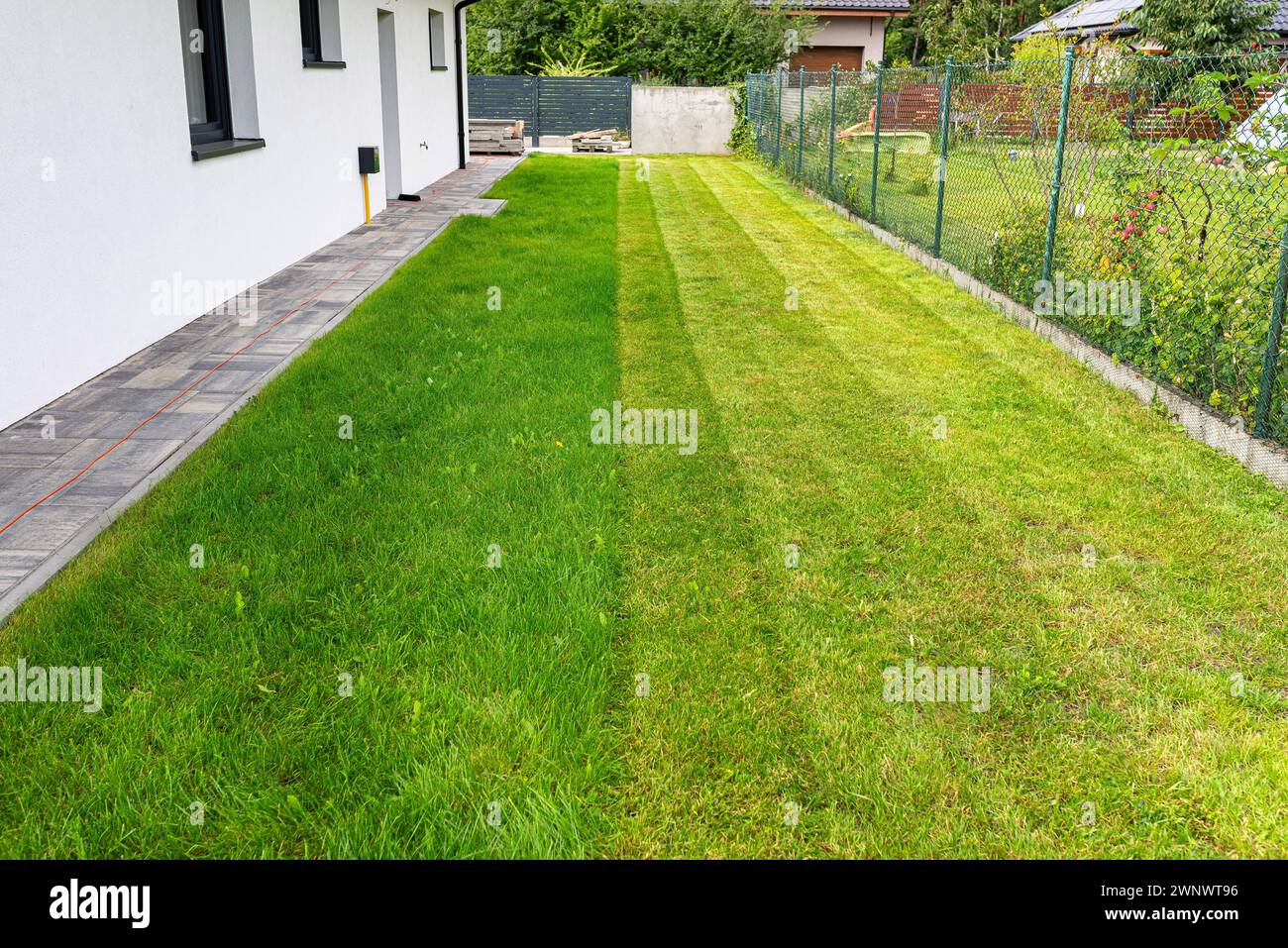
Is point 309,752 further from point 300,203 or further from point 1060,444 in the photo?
point 300,203

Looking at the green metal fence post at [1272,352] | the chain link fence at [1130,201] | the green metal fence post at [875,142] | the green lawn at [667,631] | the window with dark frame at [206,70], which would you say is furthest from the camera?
the green metal fence post at [875,142]

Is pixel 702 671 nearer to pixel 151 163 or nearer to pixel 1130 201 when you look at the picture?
Answer: pixel 1130 201

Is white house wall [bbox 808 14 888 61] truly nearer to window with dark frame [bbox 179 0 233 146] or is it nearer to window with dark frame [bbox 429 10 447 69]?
window with dark frame [bbox 429 10 447 69]

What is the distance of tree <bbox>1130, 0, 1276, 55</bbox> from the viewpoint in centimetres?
2478

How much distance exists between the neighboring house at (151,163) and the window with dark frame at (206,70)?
2 centimetres

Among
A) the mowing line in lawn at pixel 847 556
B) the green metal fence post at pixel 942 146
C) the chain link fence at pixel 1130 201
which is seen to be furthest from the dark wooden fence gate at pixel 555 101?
the mowing line in lawn at pixel 847 556

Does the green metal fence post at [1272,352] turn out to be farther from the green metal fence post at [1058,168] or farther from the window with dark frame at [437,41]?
the window with dark frame at [437,41]

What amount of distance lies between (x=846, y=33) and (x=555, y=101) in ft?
37.4

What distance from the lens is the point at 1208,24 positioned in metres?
25.0

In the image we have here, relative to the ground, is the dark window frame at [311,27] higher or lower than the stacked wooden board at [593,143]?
higher

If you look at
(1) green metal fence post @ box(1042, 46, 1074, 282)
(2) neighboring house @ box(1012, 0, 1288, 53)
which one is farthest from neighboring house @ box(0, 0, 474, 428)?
(2) neighboring house @ box(1012, 0, 1288, 53)

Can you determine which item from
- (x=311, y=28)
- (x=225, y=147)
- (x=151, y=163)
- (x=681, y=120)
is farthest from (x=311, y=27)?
(x=681, y=120)

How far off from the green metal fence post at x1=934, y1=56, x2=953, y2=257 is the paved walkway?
550 cm

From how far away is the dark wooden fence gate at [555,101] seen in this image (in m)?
26.9
